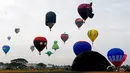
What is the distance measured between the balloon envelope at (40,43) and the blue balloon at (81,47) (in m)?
9.06

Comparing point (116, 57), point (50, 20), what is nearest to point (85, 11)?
point (50, 20)

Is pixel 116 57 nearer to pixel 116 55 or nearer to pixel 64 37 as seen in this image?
pixel 116 55

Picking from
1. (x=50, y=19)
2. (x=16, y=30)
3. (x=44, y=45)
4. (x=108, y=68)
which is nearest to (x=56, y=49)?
(x=16, y=30)

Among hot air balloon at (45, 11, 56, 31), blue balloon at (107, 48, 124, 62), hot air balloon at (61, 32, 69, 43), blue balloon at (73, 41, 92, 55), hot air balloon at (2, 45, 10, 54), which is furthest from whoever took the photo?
hot air balloon at (2, 45, 10, 54)

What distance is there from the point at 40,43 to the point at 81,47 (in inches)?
485

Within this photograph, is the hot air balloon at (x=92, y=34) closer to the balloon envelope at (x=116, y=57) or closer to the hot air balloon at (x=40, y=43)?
the balloon envelope at (x=116, y=57)

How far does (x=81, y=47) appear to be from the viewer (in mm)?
80938

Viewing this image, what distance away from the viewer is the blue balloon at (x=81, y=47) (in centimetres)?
8069

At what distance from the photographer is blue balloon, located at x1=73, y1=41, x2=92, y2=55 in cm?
8069

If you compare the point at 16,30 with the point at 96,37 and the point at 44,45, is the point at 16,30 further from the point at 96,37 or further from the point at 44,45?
the point at 96,37

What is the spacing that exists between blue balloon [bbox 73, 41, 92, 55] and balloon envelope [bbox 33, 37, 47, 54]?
9.06m

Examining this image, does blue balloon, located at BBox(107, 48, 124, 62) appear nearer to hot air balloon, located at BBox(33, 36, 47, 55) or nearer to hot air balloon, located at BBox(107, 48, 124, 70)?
hot air balloon, located at BBox(107, 48, 124, 70)

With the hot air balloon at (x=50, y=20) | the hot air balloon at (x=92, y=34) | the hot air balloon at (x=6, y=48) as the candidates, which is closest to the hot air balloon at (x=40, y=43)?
the hot air balloon at (x=50, y=20)

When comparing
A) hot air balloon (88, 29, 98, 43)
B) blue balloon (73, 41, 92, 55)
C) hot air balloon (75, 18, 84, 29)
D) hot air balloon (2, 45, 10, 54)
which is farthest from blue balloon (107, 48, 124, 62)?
hot air balloon (2, 45, 10, 54)
